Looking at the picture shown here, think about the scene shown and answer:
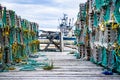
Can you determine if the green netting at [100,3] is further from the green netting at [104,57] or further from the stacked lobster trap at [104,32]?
the green netting at [104,57]

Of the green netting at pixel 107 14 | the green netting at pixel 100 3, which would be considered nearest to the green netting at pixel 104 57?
the green netting at pixel 107 14

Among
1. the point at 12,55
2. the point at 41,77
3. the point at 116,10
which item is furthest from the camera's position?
the point at 12,55

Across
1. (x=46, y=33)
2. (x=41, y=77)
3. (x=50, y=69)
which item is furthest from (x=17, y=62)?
(x=46, y=33)

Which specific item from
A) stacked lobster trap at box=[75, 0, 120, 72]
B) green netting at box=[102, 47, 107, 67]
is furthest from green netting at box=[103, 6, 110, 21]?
green netting at box=[102, 47, 107, 67]

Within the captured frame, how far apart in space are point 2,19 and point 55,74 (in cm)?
330

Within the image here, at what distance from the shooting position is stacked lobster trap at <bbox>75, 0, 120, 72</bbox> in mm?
13219

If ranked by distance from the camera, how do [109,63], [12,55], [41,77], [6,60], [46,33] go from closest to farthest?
1. [41,77]
2. [109,63]
3. [6,60]
4. [12,55]
5. [46,33]

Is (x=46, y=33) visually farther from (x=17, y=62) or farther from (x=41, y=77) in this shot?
(x=41, y=77)

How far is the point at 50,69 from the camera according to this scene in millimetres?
15016

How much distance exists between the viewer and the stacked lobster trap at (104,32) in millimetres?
13219

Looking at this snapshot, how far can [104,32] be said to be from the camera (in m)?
15.2

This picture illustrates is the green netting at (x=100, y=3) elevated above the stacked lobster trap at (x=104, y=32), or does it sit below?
above

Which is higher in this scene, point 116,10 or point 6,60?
point 116,10

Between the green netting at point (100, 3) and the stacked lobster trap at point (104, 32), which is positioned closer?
Result: the stacked lobster trap at point (104, 32)
